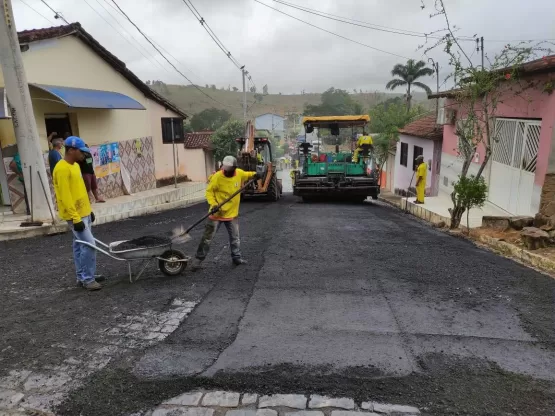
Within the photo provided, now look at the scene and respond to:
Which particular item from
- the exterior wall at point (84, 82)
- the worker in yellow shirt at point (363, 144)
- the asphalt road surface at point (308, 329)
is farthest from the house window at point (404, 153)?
the asphalt road surface at point (308, 329)

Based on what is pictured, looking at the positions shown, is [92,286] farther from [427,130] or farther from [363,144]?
[427,130]

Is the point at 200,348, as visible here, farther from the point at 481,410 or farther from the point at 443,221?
the point at 443,221

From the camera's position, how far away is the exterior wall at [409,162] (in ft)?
55.8

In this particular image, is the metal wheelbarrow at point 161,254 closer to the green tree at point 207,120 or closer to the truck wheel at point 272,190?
the truck wheel at point 272,190

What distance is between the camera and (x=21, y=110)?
24.6 feet

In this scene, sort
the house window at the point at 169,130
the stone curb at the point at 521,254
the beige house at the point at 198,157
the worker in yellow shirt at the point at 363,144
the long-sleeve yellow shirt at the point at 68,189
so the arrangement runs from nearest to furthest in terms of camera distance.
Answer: the long-sleeve yellow shirt at the point at 68,189, the stone curb at the point at 521,254, the worker in yellow shirt at the point at 363,144, the house window at the point at 169,130, the beige house at the point at 198,157

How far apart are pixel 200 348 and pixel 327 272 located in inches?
91.5

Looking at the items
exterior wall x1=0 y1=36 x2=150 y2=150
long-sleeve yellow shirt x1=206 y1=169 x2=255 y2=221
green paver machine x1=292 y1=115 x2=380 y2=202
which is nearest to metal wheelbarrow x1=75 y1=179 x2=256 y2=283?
long-sleeve yellow shirt x1=206 y1=169 x2=255 y2=221

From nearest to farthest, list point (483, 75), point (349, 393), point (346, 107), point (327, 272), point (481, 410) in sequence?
point (481, 410) < point (349, 393) < point (327, 272) < point (483, 75) < point (346, 107)

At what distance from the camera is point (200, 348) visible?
3.46m

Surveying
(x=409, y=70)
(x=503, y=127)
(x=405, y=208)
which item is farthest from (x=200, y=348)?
(x=409, y=70)

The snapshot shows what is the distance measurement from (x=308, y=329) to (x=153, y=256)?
7.33 ft

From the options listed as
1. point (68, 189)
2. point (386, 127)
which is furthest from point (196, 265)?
point (386, 127)

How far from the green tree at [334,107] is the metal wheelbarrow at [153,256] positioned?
53.4 metres
